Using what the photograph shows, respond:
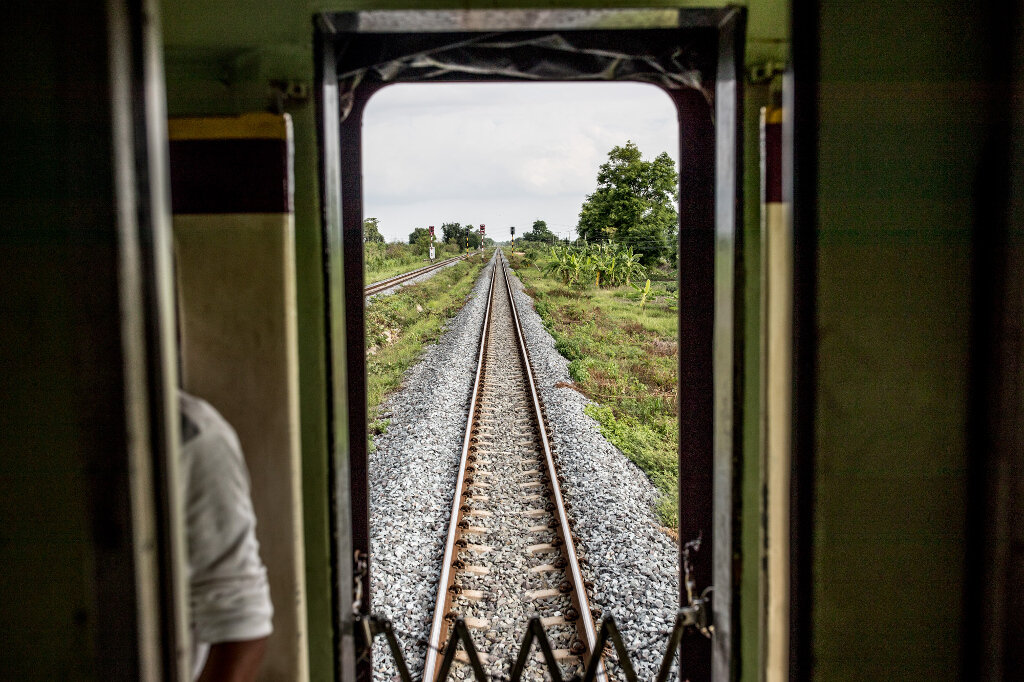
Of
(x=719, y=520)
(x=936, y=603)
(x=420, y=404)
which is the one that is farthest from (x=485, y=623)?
(x=420, y=404)

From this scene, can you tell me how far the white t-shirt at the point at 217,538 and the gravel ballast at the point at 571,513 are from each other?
6.61ft

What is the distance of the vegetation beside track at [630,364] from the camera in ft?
23.1

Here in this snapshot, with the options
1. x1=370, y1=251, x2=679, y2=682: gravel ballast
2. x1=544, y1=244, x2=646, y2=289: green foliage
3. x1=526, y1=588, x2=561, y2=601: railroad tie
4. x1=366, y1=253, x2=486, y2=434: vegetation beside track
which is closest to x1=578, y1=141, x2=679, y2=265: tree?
x1=544, y1=244, x2=646, y2=289: green foliage

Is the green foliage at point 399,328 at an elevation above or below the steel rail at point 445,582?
above

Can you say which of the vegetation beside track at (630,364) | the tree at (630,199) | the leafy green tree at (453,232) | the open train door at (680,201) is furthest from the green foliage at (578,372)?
the leafy green tree at (453,232)

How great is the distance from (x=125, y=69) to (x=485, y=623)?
3708mm

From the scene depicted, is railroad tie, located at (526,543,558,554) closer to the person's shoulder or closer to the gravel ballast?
the gravel ballast

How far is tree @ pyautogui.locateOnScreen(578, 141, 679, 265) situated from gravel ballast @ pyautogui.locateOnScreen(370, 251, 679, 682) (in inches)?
900

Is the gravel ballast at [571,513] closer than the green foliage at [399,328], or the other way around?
the gravel ballast at [571,513]

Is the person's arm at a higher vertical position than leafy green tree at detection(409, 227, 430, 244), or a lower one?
lower

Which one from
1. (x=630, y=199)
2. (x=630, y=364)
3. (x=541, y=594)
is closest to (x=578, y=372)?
(x=630, y=364)

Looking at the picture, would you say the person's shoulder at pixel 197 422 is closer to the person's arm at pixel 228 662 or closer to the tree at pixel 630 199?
the person's arm at pixel 228 662

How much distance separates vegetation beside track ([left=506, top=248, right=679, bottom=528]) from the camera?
7.04 m

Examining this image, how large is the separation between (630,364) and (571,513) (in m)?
6.85
